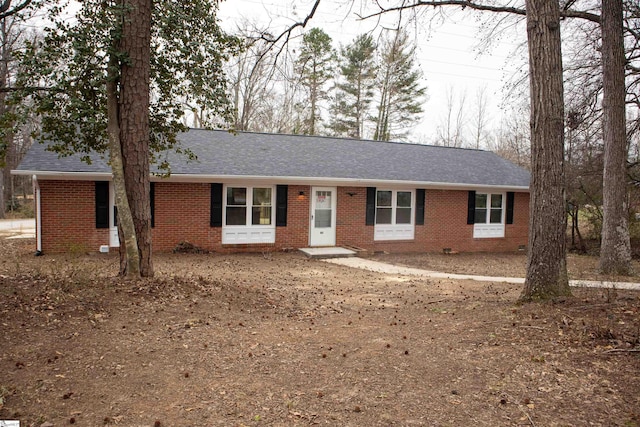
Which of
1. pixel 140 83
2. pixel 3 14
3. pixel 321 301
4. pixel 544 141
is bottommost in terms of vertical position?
pixel 321 301

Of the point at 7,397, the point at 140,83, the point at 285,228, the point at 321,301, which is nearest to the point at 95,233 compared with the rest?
the point at 285,228

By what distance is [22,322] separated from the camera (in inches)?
176

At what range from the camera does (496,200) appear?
17578 millimetres

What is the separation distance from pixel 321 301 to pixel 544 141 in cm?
400

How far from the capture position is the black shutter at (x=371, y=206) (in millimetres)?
15309

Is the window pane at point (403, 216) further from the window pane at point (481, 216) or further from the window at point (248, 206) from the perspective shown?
the window at point (248, 206)

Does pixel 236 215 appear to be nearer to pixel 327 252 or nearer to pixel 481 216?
pixel 327 252

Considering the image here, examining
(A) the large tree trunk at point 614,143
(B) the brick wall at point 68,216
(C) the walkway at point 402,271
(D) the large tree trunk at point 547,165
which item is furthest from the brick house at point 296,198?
(D) the large tree trunk at point 547,165

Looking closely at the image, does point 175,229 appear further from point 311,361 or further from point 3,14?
point 311,361

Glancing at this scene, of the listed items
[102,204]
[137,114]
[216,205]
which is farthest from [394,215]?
[137,114]

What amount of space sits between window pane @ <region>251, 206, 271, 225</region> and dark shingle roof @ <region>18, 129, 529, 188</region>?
1.22 meters

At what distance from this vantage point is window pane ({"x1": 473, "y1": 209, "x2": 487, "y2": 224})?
17.2 meters

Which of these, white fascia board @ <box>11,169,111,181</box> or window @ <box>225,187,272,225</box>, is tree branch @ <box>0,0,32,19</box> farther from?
window @ <box>225,187,272,225</box>

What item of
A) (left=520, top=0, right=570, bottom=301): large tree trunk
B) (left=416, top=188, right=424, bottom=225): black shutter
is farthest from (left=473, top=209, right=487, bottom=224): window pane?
(left=520, top=0, right=570, bottom=301): large tree trunk
